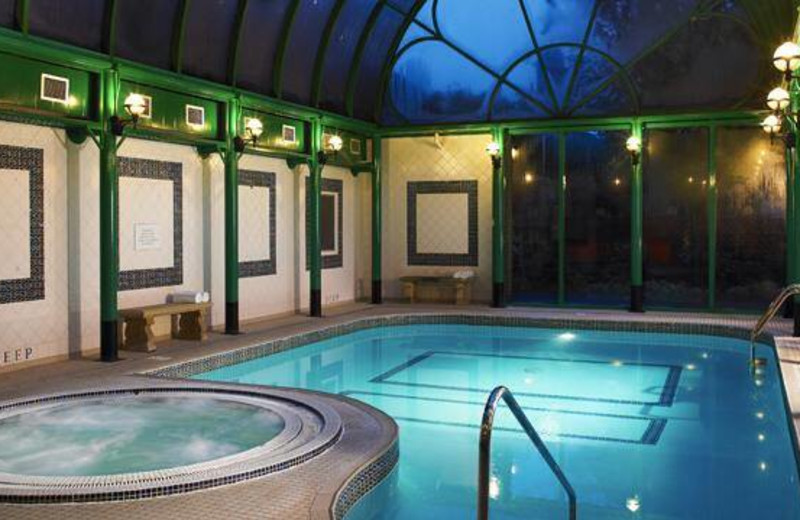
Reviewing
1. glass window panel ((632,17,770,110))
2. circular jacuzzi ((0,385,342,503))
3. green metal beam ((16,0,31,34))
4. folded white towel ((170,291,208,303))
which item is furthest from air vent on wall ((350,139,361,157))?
circular jacuzzi ((0,385,342,503))

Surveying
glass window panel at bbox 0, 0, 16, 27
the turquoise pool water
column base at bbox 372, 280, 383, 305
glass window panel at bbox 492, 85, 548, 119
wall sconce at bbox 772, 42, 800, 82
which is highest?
glass window panel at bbox 492, 85, 548, 119

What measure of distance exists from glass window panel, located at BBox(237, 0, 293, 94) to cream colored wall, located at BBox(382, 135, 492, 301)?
162 inches

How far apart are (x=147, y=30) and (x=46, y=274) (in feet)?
10.2

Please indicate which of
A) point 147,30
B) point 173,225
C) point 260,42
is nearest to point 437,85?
point 260,42

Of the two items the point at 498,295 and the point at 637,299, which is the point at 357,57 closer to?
the point at 498,295

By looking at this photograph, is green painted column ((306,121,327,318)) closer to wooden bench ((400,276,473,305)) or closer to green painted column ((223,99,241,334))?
green painted column ((223,99,241,334))

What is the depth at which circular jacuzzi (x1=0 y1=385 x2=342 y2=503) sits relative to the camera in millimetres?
5047

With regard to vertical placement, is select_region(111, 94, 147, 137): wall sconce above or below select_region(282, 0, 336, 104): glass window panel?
below

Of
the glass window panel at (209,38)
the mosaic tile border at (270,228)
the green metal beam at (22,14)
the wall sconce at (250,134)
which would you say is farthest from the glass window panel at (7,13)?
the mosaic tile border at (270,228)

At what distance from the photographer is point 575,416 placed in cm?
810

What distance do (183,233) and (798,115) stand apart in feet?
25.2

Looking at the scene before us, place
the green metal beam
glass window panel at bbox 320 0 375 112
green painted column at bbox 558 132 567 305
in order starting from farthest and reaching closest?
green painted column at bbox 558 132 567 305, glass window panel at bbox 320 0 375 112, the green metal beam

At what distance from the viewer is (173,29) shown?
1061cm

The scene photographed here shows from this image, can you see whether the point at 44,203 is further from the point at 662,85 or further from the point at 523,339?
the point at 662,85
